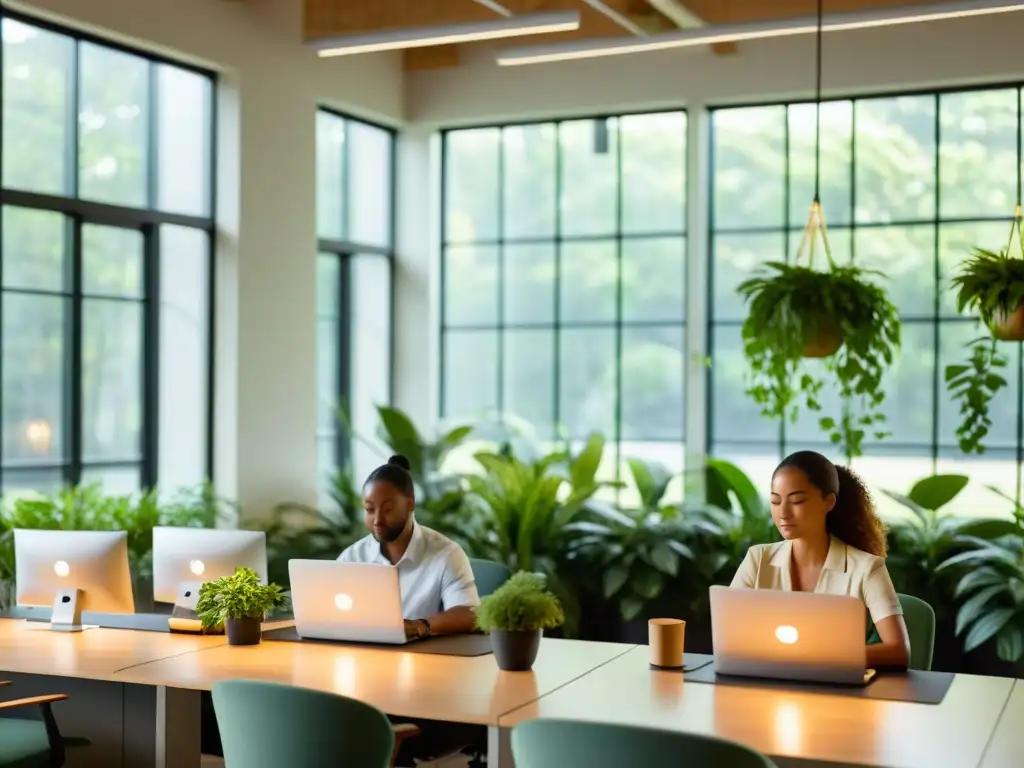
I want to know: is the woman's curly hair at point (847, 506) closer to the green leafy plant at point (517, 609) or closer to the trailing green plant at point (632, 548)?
the green leafy plant at point (517, 609)

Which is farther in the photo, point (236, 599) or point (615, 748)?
point (236, 599)

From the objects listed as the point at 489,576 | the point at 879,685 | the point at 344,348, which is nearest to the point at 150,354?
the point at 344,348

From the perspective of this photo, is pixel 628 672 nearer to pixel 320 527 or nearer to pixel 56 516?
pixel 56 516

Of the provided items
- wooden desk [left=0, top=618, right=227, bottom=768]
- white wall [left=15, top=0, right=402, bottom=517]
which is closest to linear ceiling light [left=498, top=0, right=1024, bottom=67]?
white wall [left=15, top=0, right=402, bottom=517]

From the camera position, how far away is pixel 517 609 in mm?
3643

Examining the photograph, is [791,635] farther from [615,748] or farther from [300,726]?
[300,726]

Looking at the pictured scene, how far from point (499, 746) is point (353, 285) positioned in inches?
232

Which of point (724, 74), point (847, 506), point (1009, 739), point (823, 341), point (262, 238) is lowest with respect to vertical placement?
point (1009, 739)

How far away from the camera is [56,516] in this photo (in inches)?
249

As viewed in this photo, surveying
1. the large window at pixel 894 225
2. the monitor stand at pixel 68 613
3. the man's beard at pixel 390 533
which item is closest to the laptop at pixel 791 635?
the man's beard at pixel 390 533

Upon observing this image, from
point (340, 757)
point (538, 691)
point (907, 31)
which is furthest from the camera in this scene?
point (907, 31)

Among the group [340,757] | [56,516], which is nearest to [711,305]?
[56,516]

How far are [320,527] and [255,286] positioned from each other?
1358mm

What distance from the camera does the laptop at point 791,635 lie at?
344 centimetres
